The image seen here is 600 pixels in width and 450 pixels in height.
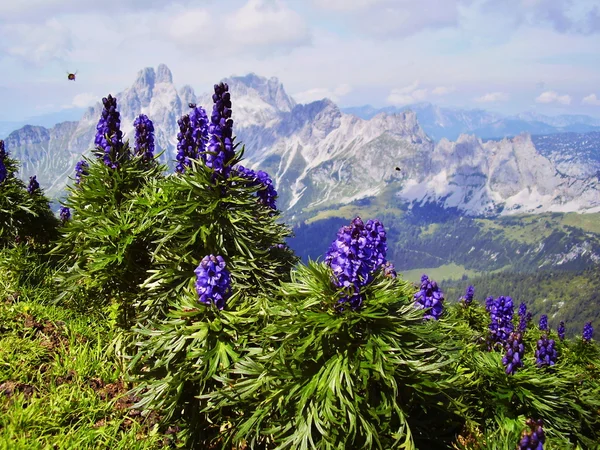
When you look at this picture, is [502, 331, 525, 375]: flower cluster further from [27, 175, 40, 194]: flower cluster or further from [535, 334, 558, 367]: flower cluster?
[27, 175, 40, 194]: flower cluster

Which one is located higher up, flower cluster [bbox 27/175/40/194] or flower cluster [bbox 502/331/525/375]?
flower cluster [bbox 27/175/40/194]

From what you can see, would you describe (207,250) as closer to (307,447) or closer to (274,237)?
(274,237)

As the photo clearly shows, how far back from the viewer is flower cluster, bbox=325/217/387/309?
5184 millimetres

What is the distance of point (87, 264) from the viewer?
796cm

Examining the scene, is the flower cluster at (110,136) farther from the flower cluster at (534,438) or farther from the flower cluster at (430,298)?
the flower cluster at (534,438)

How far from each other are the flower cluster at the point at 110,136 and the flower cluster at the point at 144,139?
1.81 feet

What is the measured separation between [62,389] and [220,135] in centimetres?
485

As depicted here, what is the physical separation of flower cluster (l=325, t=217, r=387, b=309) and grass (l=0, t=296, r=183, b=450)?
3495 mm

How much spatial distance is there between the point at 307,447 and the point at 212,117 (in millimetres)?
5296

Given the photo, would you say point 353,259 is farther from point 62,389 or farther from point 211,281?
point 62,389

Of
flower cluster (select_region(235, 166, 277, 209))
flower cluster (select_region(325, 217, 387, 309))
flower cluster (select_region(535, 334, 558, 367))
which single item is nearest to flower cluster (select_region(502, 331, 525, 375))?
flower cluster (select_region(535, 334, 558, 367))

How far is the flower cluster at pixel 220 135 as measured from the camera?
7.26 m

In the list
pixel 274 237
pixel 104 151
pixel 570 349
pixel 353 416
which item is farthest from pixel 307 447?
pixel 570 349

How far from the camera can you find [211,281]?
19.5 ft
